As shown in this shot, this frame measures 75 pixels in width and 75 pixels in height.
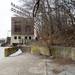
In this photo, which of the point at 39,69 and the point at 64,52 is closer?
the point at 39,69

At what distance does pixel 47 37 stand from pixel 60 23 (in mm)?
3554

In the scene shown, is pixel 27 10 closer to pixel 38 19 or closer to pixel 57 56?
pixel 38 19

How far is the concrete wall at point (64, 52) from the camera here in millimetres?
15863

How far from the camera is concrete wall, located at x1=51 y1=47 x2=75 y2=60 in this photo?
15.9m

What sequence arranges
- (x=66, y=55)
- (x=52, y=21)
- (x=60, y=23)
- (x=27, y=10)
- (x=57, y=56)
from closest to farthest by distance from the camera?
(x=66, y=55), (x=57, y=56), (x=60, y=23), (x=52, y=21), (x=27, y=10)

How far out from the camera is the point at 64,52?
56.7 feet

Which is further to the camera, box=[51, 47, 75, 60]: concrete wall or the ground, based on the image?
box=[51, 47, 75, 60]: concrete wall

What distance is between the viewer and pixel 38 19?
90.9 feet

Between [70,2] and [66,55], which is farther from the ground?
[70,2]

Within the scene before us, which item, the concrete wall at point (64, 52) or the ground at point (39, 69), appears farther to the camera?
the concrete wall at point (64, 52)

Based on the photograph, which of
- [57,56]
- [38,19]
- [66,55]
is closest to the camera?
[66,55]

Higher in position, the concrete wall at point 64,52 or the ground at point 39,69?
the concrete wall at point 64,52

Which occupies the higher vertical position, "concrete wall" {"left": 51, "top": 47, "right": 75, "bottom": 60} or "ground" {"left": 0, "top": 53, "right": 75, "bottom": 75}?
"concrete wall" {"left": 51, "top": 47, "right": 75, "bottom": 60}

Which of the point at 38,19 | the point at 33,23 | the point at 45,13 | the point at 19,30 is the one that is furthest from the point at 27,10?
the point at 19,30
